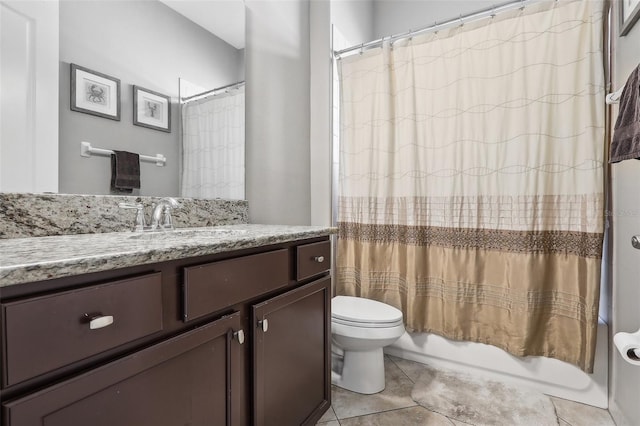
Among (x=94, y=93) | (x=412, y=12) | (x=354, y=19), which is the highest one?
(x=412, y=12)

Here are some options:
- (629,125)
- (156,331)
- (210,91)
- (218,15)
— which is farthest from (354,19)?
(156,331)

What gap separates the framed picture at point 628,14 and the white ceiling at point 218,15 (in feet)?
5.62

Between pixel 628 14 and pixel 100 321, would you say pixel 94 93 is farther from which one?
pixel 628 14

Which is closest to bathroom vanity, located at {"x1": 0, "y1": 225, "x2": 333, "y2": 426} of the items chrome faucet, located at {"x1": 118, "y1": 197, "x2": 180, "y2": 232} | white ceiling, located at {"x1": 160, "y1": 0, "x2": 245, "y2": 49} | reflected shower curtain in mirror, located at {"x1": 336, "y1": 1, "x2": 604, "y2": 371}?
chrome faucet, located at {"x1": 118, "y1": 197, "x2": 180, "y2": 232}

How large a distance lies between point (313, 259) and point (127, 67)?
1.04m

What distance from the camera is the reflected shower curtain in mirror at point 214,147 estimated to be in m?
1.47

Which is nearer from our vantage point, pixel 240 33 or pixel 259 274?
pixel 259 274

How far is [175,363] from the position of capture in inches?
30.1

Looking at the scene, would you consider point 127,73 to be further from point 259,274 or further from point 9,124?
point 259,274

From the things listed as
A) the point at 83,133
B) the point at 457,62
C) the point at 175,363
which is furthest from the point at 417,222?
the point at 83,133

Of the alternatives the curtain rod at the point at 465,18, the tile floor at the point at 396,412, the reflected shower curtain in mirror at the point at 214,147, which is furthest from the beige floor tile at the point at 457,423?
the curtain rod at the point at 465,18

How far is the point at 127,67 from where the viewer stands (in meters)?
1.23

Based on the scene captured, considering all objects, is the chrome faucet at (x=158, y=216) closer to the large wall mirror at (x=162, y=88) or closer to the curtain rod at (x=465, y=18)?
the large wall mirror at (x=162, y=88)

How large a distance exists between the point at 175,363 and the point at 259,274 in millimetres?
333
